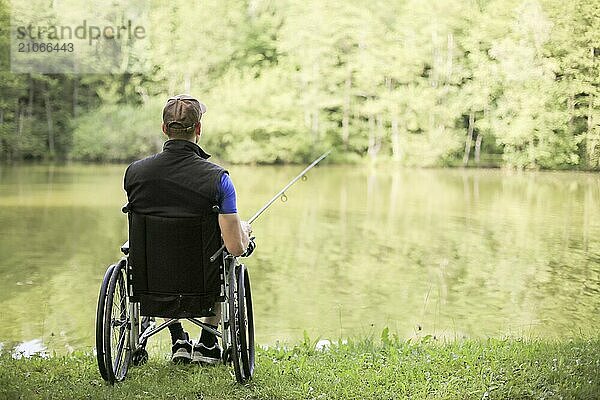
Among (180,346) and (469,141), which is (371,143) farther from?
(180,346)

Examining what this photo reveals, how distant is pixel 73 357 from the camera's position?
311 cm

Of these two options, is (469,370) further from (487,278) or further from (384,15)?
(384,15)

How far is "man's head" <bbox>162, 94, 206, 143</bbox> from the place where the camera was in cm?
252

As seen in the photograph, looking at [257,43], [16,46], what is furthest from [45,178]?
[257,43]

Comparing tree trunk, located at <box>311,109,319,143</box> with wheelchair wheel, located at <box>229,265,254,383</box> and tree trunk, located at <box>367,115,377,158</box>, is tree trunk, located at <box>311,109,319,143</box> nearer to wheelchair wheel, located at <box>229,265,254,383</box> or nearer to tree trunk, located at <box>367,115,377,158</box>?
tree trunk, located at <box>367,115,377,158</box>

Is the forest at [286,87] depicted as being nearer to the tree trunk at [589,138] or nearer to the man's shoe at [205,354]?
the tree trunk at [589,138]

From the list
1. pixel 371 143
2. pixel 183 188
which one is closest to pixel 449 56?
pixel 371 143

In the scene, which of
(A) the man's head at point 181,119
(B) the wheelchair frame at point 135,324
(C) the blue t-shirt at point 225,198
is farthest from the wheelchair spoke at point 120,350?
(A) the man's head at point 181,119

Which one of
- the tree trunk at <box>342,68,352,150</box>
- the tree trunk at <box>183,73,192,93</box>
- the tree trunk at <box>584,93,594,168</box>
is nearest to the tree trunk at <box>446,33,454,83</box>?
the tree trunk at <box>342,68,352,150</box>

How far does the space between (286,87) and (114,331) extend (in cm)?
965

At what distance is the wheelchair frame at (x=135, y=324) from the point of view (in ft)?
7.97

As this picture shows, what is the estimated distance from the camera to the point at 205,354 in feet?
9.21

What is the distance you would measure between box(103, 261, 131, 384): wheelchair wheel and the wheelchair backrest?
70 mm

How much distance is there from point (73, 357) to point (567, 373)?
1704 millimetres
